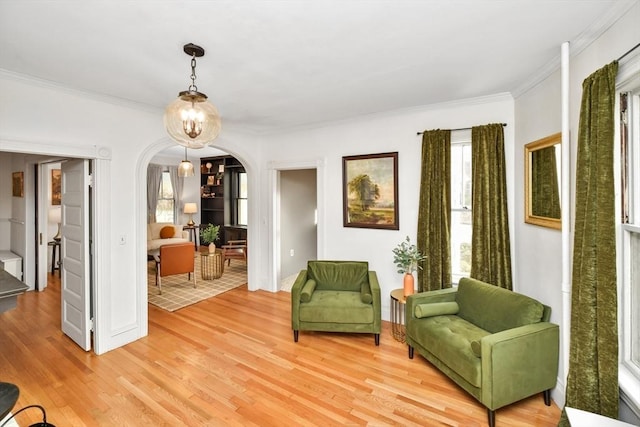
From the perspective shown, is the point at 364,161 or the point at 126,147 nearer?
the point at 126,147

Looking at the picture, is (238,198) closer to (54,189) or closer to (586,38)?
(54,189)

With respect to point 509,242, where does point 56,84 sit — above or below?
above

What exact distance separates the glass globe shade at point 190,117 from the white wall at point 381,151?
242cm

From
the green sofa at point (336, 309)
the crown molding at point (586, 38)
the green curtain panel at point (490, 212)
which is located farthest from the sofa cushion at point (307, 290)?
the crown molding at point (586, 38)

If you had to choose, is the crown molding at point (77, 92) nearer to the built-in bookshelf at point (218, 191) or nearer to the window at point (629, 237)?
the window at point (629, 237)

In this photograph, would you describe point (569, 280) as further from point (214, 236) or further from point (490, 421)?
point (214, 236)

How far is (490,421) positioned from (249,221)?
4.04m

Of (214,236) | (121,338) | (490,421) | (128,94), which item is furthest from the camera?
(214,236)

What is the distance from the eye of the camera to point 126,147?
3209 mm

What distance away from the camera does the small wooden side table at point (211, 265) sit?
569 cm

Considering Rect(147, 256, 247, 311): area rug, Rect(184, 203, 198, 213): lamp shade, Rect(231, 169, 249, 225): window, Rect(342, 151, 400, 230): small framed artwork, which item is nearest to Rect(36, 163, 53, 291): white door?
Rect(147, 256, 247, 311): area rug

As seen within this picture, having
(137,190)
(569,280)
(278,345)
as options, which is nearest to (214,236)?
(137,190)

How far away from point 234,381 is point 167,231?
4767 mm

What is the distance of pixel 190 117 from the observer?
1.81m
